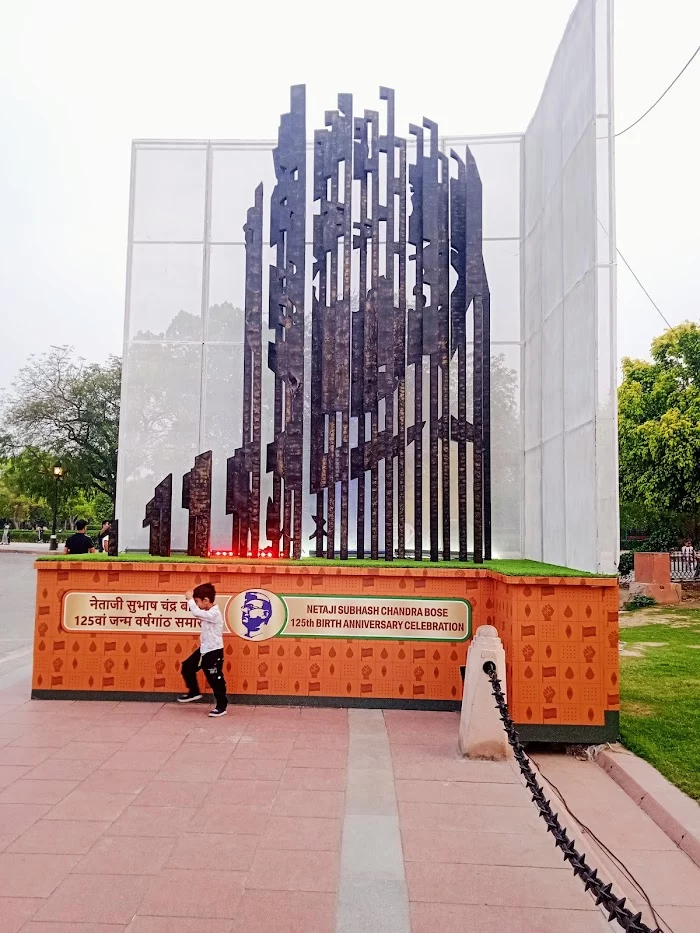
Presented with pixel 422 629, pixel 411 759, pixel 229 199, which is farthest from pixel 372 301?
pixel 411 759

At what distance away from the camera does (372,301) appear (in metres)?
9.01

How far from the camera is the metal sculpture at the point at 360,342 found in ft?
29.2

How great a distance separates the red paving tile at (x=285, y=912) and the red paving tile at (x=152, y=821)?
3.13 ft

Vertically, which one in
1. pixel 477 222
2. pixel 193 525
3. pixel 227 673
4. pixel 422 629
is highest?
pixel 477 222

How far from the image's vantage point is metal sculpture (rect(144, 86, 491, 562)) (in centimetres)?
889

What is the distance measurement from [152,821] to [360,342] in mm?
6299

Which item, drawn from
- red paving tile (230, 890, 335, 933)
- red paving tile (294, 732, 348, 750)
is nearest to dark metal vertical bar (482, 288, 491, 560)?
red paving tile (294, 732, 348, 750)

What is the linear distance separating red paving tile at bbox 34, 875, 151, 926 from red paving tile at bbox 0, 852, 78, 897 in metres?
0.08

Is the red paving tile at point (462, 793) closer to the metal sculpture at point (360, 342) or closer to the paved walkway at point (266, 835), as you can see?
the paved walkway at point (266, 835)

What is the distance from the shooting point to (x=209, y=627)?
7020 millimetres

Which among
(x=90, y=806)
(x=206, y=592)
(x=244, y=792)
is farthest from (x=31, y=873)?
(x=206, y=592)

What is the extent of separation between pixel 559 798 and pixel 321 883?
245 cm

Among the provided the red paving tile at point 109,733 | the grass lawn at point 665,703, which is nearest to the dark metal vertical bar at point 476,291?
the grass lawn at point 665,703

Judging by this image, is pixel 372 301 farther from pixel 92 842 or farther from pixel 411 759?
pixel 92 842
